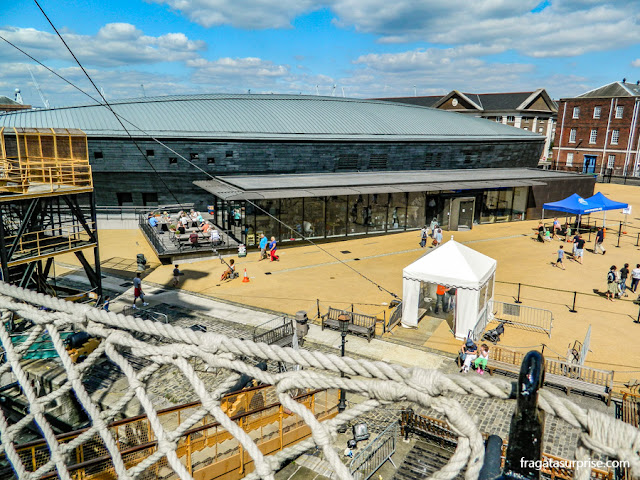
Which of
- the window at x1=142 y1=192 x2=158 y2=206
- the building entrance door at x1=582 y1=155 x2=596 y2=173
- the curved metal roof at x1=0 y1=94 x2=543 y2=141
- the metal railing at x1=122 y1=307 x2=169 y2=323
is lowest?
the metal railing at x1=122 y1=307 x2=169 y2=323

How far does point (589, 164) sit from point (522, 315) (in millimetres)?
56425

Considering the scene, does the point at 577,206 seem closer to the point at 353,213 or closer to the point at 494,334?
the point at 353,213

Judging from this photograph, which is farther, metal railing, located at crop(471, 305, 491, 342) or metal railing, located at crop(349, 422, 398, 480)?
metal railing, located at crop(471, 305, 491, 342)

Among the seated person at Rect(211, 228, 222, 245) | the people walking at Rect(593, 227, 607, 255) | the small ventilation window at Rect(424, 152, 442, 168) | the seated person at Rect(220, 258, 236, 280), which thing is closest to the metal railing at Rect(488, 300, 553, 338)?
the seated person at Rect(220, 258, 236, 280)

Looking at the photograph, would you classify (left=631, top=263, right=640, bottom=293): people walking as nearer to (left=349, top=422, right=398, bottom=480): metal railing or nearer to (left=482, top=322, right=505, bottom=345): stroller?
(left=482, top=322, right=505, bottom=345): stroller

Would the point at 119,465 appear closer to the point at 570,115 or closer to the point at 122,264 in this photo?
the point at 122,264

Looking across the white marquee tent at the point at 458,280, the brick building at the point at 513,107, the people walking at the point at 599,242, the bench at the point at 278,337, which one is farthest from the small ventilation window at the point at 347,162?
the brick building at the point at 513,107

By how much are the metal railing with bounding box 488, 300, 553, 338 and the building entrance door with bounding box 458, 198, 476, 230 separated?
1881 centimetres

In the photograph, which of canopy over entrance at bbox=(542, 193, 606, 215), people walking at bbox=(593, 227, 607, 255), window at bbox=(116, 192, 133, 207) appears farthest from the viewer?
window at bbox=(116, 192, 133, 207)

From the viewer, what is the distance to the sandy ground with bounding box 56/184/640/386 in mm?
16344

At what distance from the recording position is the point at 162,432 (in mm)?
3246

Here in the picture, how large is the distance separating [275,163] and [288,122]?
178 inches

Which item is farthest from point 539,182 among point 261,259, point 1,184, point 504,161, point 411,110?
point 1,184

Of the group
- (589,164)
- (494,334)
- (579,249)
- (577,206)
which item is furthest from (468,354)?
(589,164)
